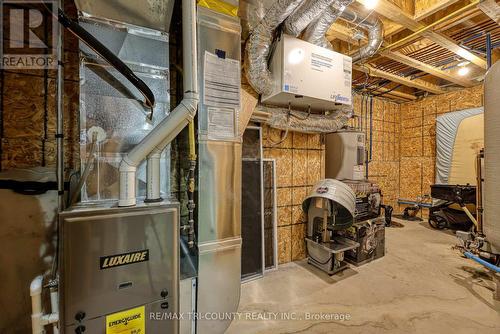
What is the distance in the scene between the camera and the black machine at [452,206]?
3.40 metres

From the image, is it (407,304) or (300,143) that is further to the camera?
(300,143)

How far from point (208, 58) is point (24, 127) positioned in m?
1.35

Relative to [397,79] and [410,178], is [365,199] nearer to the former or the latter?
[397,79]

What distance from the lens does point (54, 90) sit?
58.1 inches

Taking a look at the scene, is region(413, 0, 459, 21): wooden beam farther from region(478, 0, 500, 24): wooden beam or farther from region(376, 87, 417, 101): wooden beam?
region(376, 87, 417, 101): wooden beam

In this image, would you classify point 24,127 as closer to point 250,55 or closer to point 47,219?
point 47,219

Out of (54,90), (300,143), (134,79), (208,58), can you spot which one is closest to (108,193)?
(134,79)

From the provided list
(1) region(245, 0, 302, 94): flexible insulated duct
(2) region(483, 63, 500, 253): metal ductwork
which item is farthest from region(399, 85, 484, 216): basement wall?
(1) region(245, 0, 302, 94): flexible insulated duct

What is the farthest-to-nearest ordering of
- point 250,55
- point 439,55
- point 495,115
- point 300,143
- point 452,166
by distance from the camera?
point 452,166 < point 439,55 < point 300,143 < point 250,55 < point 495,115

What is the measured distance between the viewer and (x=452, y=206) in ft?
13.2

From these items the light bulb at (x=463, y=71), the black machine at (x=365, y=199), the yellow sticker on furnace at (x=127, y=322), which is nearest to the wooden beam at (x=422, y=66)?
the light bulb at (x=463, y=71)

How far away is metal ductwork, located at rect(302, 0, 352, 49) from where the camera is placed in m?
1.75

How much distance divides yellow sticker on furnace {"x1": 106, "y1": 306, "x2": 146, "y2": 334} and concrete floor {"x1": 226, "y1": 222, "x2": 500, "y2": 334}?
31.9 inches

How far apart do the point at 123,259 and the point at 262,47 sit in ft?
6.60
